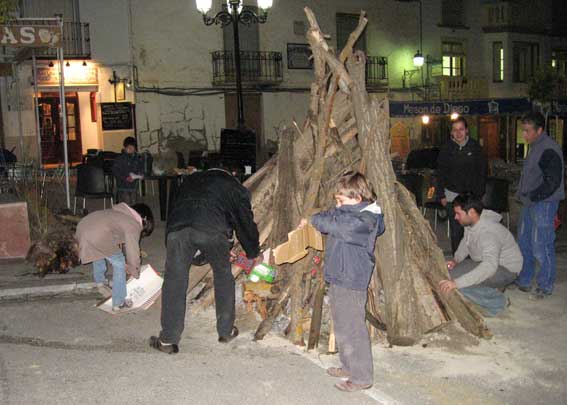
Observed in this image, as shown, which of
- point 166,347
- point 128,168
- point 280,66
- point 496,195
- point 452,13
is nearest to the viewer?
point 166,347

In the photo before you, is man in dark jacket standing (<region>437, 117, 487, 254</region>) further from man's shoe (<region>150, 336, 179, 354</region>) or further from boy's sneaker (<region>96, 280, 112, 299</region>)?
boy's sneaker (<region>96, 280, 112, 299</region>)

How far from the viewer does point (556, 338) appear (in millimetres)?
5691

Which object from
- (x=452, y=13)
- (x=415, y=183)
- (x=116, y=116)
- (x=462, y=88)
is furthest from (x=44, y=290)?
(x=452, y=13)

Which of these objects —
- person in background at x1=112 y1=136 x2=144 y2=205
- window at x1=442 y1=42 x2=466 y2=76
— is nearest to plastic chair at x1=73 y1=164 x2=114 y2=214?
person in background at x1=112 y1=136 x2=144 y2=205

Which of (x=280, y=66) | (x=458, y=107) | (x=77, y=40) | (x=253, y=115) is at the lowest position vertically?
(x=458, y=107)

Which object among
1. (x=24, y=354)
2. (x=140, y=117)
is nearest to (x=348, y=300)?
→ (x=24, y=354)

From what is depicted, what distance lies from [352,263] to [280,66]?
20.7 m

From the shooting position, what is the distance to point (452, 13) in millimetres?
29500

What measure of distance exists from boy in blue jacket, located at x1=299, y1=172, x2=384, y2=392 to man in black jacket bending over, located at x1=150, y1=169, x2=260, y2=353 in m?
1.05

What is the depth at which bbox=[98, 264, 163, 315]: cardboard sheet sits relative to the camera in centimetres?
660

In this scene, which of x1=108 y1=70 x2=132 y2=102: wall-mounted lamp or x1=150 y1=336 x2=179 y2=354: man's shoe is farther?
x1=108 y1=70 x2=132 y2=102: wall-mounted lamp

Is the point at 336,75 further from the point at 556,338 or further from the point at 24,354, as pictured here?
the point at 24,354

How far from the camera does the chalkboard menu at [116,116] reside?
20.5 m

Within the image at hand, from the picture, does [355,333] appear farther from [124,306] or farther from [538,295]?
[538,295]
